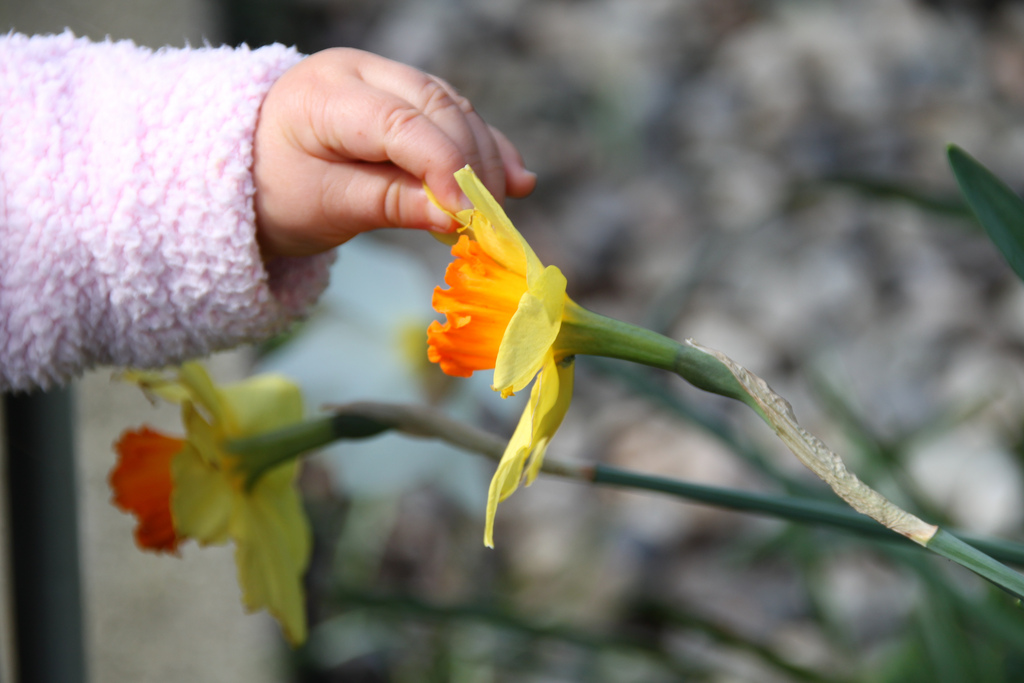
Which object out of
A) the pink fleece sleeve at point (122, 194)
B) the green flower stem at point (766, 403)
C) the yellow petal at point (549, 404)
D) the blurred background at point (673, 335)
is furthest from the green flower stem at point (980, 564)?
the blurred background at point (673, 335)

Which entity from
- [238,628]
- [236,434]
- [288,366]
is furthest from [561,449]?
[236,434]

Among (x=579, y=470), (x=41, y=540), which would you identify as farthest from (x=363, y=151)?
(x=41, y=540)

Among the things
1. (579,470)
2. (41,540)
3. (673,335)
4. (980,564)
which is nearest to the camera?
(980,564)

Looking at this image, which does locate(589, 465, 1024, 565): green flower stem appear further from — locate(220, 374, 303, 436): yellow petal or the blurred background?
the blurred background

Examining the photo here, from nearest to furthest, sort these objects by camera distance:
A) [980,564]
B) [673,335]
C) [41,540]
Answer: [980,564], [41,540], [673,335]

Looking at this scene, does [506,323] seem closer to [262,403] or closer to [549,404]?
[549,404]

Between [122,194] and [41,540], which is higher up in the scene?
[122,194]

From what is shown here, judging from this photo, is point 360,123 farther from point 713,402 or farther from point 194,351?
point 713,402

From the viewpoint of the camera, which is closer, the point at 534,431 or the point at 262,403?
the point at 534,431
